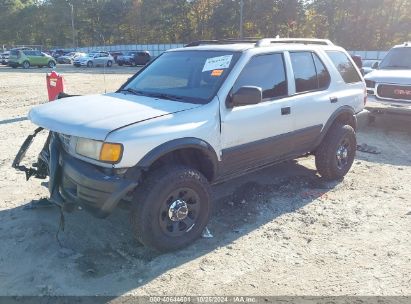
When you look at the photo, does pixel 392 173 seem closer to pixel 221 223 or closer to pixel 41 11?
pixel 221 223

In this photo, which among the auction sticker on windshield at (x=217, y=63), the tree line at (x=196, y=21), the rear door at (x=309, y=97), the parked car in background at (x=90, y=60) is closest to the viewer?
the auction sticker on windshield at (x=217, y=63)

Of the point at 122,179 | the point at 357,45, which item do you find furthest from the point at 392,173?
the point at 357,45

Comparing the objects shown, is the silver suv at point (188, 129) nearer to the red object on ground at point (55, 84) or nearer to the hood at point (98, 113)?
the hood at point (98, 113)

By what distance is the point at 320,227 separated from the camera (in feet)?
14.5

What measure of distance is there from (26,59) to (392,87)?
103 feet

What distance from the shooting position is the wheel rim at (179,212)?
376cm

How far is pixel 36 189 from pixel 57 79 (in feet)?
16.6

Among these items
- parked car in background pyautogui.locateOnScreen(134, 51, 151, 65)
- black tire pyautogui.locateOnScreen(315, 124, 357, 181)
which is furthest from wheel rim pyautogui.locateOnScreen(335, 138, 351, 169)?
parked car in background pyautogui.locateOnScreen(134, 51, 151, 65)

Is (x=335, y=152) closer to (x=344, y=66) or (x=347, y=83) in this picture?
(x=347, y=83)

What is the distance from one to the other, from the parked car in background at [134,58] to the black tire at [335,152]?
34684 mm

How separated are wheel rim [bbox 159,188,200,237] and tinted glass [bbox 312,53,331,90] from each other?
2.43 m

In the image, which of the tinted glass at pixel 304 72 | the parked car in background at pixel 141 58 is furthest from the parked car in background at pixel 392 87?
the parked car in background at pixel 141 58

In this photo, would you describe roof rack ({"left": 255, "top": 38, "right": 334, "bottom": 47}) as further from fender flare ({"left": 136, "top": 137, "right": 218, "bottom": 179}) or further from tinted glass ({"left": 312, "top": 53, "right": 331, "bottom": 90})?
fender flare ({"left": 136, "top": 137, "right": 218, "bottom": 179})

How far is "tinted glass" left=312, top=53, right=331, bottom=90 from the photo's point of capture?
5281 mm
